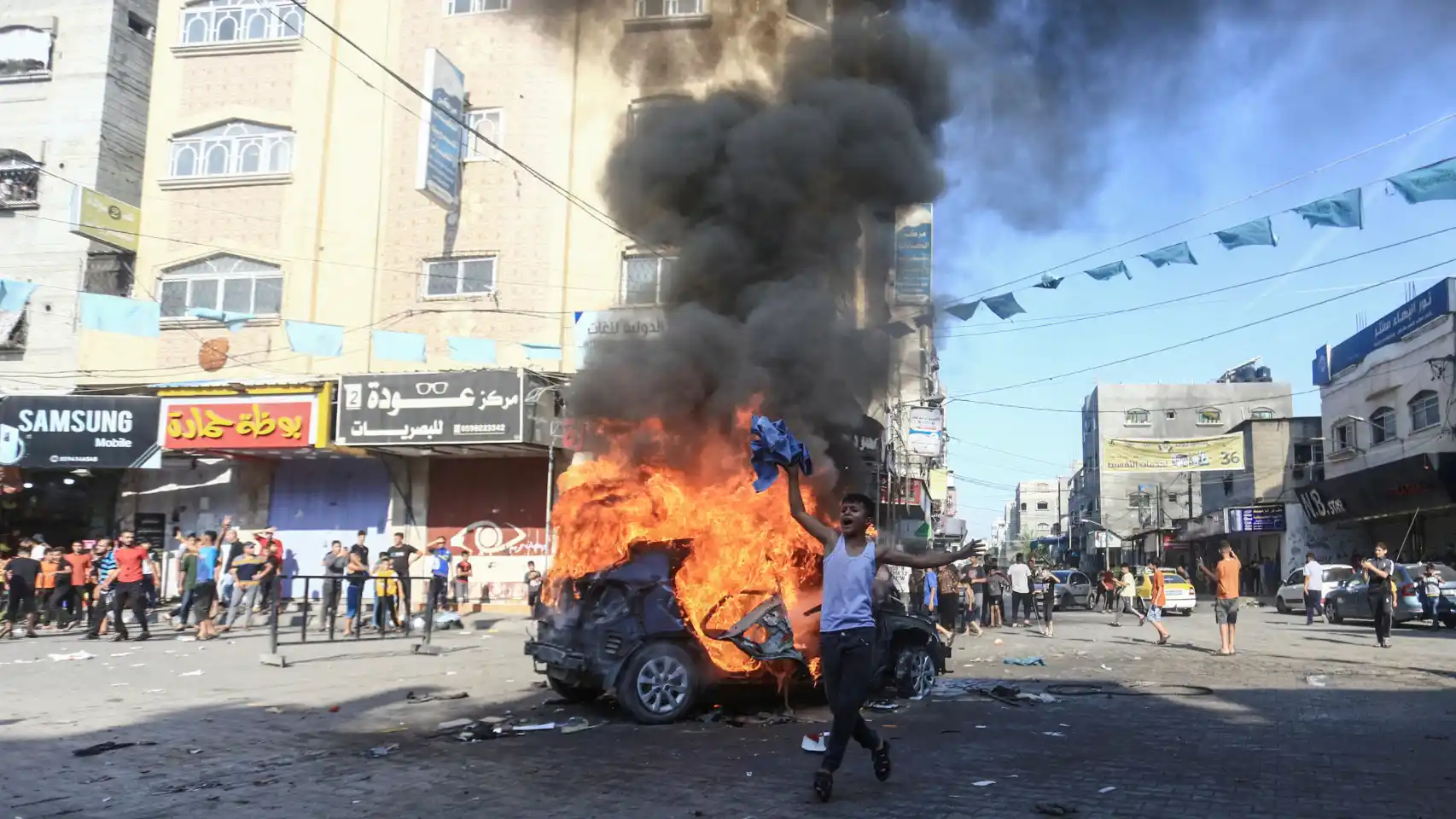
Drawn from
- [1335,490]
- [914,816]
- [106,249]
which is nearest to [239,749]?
[914,816]

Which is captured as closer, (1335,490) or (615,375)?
(615,375)

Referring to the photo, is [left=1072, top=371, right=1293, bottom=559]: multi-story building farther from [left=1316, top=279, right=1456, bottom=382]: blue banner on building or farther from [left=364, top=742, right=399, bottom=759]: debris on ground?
[left=364, top=742, right=399, bottom=759]: debris on ground

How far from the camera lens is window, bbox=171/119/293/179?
73.4 feet

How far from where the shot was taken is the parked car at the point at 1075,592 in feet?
103

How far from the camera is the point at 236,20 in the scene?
898 inches

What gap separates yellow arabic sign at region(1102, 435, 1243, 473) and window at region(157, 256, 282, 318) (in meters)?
29.5

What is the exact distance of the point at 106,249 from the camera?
22047 mm

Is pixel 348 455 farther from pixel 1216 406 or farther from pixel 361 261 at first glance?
pixel 1216 406

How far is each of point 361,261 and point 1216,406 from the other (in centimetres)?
5457

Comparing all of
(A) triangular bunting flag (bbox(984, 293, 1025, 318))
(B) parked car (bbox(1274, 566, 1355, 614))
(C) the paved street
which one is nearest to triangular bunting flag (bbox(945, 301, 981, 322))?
(A) triangular bunting flag (bbox(984, 293, 1025, 318))

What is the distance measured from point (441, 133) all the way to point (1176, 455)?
29.3 m

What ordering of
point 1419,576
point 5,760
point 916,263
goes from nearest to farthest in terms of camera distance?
point 5,760 < point 916,263 < point 1419,576

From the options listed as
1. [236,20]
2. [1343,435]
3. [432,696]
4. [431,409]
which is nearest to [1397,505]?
[1343,435]

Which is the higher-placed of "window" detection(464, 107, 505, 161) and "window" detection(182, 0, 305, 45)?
"window" detection(182, 0, 305, 45)
